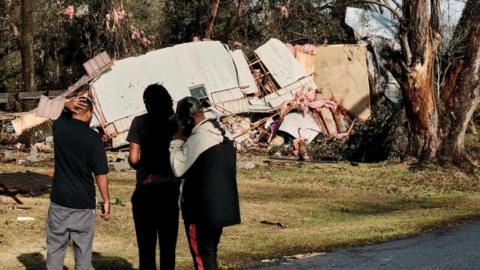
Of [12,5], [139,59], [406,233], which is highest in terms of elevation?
[12,5]

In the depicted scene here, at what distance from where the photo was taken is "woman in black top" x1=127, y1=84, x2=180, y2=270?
6516 millimetres

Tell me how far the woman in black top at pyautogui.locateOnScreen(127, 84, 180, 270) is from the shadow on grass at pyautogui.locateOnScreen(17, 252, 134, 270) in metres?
1.87

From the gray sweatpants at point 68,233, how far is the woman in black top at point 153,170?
457 mm

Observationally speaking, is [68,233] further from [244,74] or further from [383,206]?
[244,74]

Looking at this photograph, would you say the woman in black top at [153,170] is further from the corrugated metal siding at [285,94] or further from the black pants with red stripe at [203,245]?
the corrugated metal siding at [285,94]

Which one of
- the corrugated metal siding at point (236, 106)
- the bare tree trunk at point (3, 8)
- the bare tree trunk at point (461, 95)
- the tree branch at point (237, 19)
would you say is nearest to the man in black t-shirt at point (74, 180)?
the bare tree trunk at point (461, 95)

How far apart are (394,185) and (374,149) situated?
451 centimetres

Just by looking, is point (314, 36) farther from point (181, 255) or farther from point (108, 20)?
point (181, 255)

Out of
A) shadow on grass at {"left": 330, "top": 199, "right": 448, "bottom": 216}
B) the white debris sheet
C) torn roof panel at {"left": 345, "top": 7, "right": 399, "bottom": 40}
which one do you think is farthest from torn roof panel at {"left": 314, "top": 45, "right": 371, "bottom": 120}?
shadow on grass at {"left": 330, "top": 199, "right": 448, "bottom": 216}

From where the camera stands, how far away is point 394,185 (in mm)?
17422

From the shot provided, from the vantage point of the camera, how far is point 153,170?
6.51m

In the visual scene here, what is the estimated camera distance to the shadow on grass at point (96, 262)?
8367mm

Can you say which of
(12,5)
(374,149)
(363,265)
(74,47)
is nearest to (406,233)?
(363,265)

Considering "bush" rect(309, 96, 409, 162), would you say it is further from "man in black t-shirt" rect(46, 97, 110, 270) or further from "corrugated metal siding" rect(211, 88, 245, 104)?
"man in black t-shirt" rect(46, 97, 110, 270)
